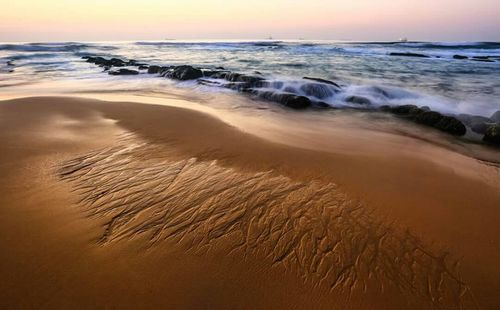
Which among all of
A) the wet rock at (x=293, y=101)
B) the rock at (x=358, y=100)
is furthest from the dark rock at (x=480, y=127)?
the wet rock at (x=293, y=101)

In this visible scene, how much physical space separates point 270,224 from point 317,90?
10.3 m

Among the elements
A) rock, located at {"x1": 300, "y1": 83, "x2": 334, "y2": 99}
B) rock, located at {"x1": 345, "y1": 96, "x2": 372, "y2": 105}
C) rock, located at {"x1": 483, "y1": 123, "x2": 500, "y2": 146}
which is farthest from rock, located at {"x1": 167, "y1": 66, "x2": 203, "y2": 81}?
rock, located at {"x1": 483, "y1": 123, "x2": 500, "y2": 146}

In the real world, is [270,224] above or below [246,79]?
below

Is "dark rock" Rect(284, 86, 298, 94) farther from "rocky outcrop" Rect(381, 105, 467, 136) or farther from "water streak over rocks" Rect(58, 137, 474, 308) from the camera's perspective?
"water streak over rocks" Rect(58, 137, 474, 308)

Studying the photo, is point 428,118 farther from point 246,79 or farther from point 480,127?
point 246,79

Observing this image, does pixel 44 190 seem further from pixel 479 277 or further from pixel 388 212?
pixel 479 277

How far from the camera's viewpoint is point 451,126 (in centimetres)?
745

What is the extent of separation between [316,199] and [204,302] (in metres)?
1.97

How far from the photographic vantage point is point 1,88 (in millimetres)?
12922

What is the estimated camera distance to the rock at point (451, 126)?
732 cm

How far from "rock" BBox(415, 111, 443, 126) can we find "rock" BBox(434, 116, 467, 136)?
0.14 m

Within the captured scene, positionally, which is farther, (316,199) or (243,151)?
(243,151)

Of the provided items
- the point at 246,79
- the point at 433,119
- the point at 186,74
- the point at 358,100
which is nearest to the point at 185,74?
the point at 186,74

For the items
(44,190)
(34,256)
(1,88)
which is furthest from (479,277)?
(1,88)
